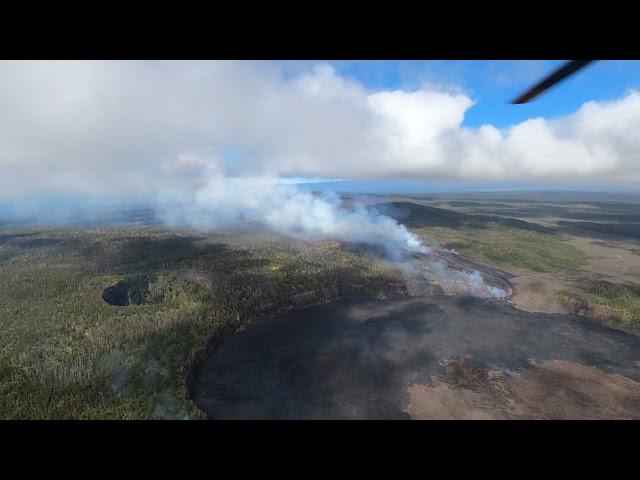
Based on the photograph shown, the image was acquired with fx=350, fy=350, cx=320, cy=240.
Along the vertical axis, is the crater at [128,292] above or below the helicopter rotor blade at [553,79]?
below

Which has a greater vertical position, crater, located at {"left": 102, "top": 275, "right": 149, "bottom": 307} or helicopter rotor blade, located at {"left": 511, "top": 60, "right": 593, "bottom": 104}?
helicopter rotor blade, located at {"left": 511, "top": 60, "right": 593, "bottom": 104}

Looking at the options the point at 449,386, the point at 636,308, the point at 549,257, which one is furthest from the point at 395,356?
the point at 549,257

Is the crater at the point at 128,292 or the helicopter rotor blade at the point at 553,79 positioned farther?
the crater at the point at 128,292

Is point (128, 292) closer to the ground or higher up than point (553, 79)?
closer to the ground

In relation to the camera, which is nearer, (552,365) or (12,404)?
(12,404)

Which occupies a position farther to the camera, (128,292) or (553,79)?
(128,292)

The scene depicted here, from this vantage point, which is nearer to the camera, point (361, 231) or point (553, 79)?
point (553, 79)

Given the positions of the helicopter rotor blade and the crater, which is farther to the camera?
the crater
